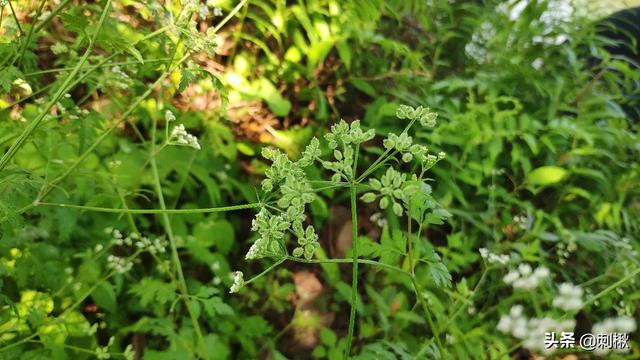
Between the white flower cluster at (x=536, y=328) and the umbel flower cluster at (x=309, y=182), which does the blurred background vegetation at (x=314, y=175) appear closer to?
the white flower cluster at (x=536, y=328)

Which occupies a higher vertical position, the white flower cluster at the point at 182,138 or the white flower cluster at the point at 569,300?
the white flower cluster at the point at 182,138

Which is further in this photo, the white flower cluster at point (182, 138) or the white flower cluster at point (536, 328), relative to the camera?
the white flower cluster at point (536, 328)

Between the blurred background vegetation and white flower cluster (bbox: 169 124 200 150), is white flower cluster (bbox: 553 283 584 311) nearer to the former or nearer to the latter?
the blurred background vegetation

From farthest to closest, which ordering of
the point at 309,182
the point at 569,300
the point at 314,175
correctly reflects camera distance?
the point at 314,175, the point at 569,300, the point at 309,182

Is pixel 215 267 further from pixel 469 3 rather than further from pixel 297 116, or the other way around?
pixel 469 3

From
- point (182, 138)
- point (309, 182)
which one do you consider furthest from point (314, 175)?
point (309, 182)

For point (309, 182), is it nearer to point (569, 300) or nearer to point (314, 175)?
point (569, 300)

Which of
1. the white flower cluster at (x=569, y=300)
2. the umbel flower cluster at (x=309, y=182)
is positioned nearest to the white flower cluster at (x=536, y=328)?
the white flower cluster at (x=569, y=300)

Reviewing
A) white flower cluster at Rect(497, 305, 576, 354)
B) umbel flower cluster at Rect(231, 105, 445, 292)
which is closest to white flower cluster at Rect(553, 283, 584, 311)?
white flower cluster at Rect(497, 305, 576, 354)

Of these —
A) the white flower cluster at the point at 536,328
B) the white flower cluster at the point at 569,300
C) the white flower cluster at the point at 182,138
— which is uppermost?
the white flower cluster at the point at 182,138
